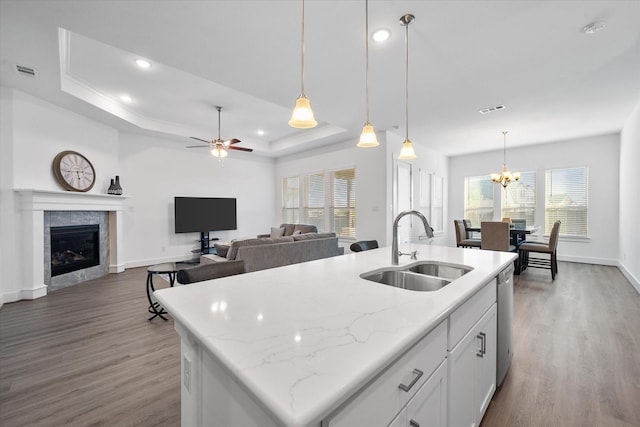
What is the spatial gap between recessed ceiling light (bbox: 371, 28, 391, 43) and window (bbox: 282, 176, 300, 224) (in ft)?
17.1

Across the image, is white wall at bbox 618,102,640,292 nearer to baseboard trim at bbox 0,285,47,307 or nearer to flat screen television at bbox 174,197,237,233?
→ flat screen television at bbox 174,197,237,233

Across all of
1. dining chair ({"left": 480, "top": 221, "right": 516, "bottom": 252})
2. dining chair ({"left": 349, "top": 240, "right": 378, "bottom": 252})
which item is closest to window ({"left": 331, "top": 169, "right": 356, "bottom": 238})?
dining chair ({"left": 480, "top": 221, "right": 516, "bottom": 252})

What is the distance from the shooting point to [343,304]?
1091 mm

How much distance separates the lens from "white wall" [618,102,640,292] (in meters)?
3.96

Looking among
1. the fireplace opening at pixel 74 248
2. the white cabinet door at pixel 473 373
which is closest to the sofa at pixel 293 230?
the fireplace opening at pixel 74 248

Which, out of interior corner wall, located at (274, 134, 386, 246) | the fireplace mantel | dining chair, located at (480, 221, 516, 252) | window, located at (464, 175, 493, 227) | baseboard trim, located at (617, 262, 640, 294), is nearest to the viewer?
the fireplace mantel

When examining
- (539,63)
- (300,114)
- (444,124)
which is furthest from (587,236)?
(300,114)

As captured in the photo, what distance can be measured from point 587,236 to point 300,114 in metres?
7.37

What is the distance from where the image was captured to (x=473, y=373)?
1382mm

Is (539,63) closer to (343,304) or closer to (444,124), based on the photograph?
(444,124)

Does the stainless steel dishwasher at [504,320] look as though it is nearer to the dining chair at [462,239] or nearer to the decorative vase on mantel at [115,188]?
the dining chair at [462,239]

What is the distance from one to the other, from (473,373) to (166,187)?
263 inches

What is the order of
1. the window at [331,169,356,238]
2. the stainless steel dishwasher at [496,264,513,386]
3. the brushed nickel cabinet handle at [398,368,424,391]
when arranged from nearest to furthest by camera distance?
the brushed nickel cabinet handle at [398,368,424,391], the stainless steel dishwasher at [496,264,513,386], the window at [331,169,356,238]

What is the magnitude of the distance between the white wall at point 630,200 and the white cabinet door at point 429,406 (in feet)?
16.2
